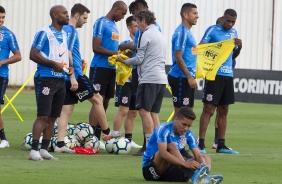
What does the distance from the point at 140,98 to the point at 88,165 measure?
189 centimetres

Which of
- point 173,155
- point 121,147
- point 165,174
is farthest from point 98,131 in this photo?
point 173,155

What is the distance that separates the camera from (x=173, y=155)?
1122 centimetres

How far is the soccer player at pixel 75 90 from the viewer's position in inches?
585

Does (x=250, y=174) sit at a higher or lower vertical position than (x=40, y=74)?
lower

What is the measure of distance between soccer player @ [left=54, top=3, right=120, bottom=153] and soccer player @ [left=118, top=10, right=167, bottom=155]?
982 millimetres

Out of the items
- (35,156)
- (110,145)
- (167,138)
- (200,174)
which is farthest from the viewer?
(110,145)

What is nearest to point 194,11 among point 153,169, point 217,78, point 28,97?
point 217,78

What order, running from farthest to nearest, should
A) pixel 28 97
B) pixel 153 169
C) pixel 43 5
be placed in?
pixel 43 5
pixel 28 97
pixel 153 169

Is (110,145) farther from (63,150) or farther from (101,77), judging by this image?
(101,77)

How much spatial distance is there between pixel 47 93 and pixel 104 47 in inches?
115

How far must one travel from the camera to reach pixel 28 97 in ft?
103

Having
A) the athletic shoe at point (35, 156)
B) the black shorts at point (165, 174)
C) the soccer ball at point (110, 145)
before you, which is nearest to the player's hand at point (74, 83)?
the soccer ball at point (110, 145)

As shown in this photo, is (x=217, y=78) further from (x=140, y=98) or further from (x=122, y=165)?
(x=122, y=165)

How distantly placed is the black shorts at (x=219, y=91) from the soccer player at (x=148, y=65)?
1.13 meters
